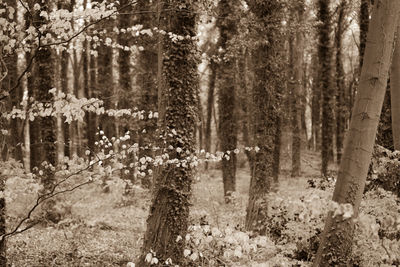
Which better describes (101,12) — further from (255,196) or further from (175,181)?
(255,196)

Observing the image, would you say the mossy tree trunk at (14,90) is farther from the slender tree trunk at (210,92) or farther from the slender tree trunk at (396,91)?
the slender tree trunk at (210,92)

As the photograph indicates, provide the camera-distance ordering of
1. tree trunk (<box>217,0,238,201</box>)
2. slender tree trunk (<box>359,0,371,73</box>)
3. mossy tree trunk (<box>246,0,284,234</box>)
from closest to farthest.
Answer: mossy tree trunk (<box>246,0,284,234</box>)
slender tree trunk (<box>359,0,371,73</box>)
tree trunk (<box>217,0,238,201</box>)

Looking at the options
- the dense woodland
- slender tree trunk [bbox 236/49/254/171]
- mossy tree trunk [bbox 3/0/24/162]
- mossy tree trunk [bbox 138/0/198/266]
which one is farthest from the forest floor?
slender tree trunk [bbox 236/49/254/171]

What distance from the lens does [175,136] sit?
7.05 meters

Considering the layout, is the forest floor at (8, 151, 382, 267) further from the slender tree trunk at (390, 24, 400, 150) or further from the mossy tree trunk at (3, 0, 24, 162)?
the slender tree trunk at (390, 24, 400, 150)

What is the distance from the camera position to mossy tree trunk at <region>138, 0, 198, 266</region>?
22.9ft

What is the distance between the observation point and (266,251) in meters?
7.10

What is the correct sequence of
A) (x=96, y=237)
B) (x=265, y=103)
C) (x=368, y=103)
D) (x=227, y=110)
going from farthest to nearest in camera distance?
(x=227, y=110), (x=265, y=103), (x=96, y=237), (x=368, y=103)

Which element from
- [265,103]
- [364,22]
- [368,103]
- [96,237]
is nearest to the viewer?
[368,103]

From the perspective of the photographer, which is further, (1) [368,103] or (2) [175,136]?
(2) [175,136]

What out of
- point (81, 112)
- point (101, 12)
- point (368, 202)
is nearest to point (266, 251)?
point (368, 202)

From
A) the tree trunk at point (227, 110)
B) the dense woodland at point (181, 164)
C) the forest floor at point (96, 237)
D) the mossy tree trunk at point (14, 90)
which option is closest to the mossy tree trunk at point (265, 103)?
the dense woodland at point (181, 164)

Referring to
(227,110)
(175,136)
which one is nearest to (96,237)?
(175,136)

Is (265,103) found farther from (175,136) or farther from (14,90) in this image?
(14,90)
